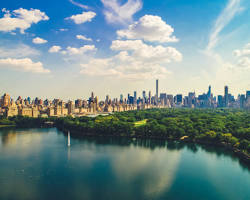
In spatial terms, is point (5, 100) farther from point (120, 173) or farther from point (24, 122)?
point (120, 173)

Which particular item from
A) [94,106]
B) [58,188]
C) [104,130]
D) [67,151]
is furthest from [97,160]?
[94,106]

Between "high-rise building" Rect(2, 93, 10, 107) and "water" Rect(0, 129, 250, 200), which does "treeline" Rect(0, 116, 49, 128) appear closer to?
"water" Rect(0, 129, 250, 200)

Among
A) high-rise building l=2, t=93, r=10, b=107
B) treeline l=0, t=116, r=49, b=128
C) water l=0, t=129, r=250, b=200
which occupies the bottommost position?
water l=0, t=129, r=250, b=200

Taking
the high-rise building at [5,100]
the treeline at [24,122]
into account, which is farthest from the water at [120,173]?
the high-rise building at [5,100]

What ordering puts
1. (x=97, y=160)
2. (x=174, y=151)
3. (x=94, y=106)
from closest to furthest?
1. (x=97, y=160)
2. (x=174, y=151)
3. (x=94, y=106)

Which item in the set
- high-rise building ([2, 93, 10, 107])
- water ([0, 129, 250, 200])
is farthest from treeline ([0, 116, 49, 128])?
high-rise building ([2, 93, 10, 107])

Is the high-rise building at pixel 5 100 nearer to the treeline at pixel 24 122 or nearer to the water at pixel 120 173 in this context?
the treeline at pixel 24 122

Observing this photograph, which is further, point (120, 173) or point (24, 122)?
point (24, 122)

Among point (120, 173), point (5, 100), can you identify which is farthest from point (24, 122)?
point (120, 173)

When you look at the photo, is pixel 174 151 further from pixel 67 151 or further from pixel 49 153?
pixel 49 153
